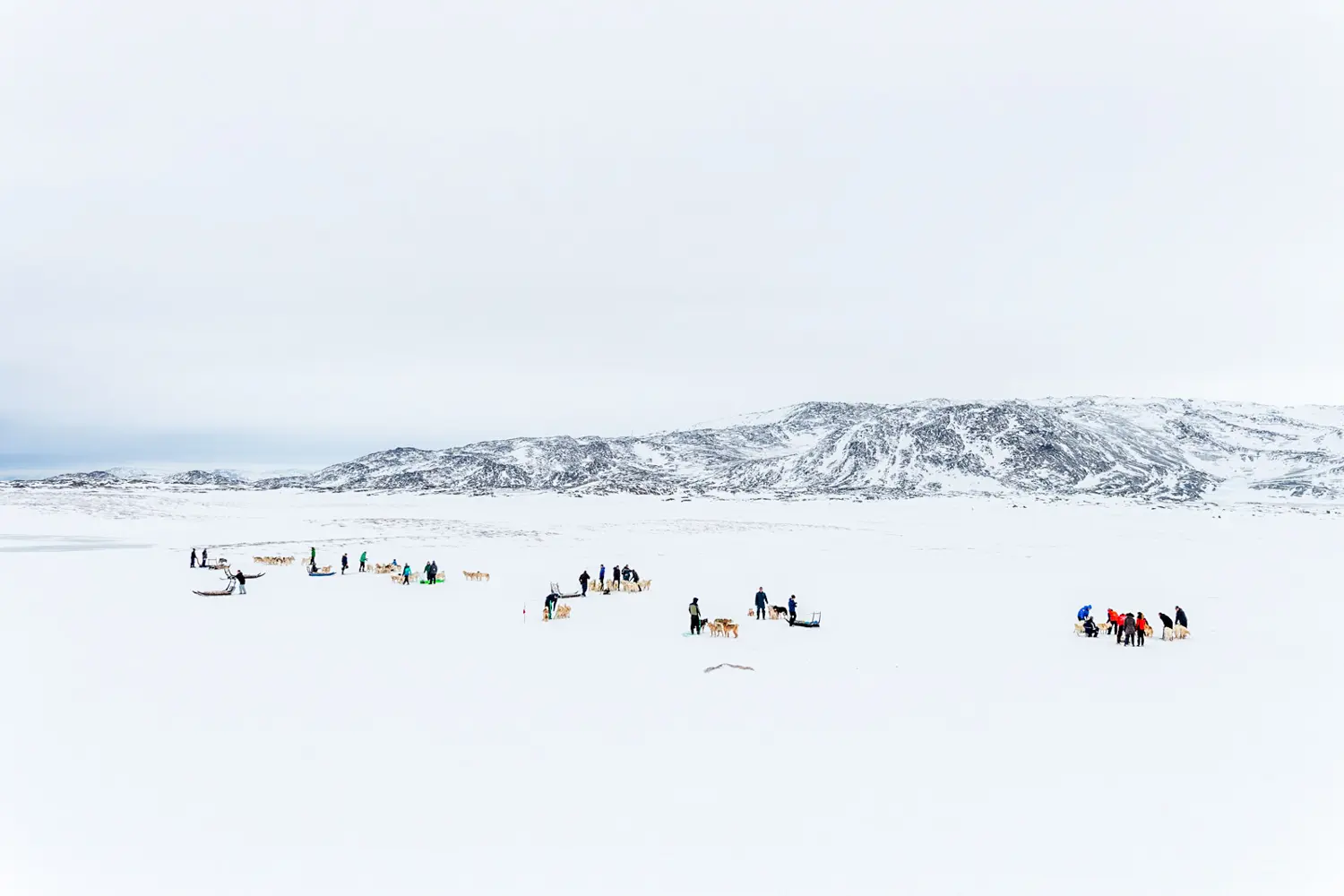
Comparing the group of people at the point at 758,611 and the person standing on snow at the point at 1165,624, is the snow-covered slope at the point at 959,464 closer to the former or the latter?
the group of people at the point at 758,611

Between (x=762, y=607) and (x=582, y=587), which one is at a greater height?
(x=762, y=607)

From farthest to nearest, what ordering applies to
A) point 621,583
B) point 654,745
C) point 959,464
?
1. point 959,464
2. point 621,583
3. point 654,745

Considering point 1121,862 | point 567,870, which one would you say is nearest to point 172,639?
point 567,870

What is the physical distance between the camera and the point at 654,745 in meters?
12.9

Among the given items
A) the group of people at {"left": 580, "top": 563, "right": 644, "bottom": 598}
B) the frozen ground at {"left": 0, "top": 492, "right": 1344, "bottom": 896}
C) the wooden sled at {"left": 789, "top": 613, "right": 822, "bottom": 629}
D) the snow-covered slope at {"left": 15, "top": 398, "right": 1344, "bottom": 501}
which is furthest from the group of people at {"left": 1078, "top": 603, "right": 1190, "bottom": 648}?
the snow-covered slope at {"left": 15, "top": 398, "right": 1344, "bottom": 501}

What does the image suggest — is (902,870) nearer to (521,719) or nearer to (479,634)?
(521,719)

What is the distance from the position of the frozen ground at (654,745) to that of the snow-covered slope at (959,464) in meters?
99.4

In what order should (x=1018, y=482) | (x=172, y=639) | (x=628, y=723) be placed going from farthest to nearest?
(x=1018, y=482), (x=172, y=639), (x=628, y=723)

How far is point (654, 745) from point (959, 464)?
152 metres

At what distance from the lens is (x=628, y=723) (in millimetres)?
13898

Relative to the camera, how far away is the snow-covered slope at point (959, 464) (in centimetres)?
13962

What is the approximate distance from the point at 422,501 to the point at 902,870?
→ 79.4 m

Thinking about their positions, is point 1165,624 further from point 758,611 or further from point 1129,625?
point 758,611

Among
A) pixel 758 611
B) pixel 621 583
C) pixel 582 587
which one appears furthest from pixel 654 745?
pixel 621 583
